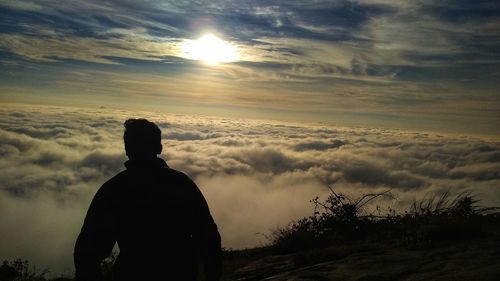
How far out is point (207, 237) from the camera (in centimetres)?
303

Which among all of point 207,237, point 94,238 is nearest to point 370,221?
point 207,237

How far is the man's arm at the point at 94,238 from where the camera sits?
2742mm

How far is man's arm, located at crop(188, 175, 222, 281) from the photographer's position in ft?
9.70

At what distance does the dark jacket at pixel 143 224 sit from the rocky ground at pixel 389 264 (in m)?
2.68

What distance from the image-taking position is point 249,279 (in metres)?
6.23

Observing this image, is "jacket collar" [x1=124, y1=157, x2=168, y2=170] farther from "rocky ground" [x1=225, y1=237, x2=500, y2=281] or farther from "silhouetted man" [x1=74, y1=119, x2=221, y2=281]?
"rocky ground" [x1=225, y1=237, x2=500, y2=281]

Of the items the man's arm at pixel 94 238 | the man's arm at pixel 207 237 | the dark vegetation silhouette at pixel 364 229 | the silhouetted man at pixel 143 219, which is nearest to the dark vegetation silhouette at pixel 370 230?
the dark vegetation silhouette at pixel 364 229

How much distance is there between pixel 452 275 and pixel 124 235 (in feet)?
10.4

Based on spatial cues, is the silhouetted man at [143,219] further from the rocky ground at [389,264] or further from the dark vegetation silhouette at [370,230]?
the dark vegetation silhouette at [370,230]

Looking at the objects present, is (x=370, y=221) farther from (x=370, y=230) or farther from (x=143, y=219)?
(x=143, y=219)

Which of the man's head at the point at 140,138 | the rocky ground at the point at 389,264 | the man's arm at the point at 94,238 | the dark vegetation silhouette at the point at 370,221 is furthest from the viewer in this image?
the dark vegetation silhouette at the point at 370,221

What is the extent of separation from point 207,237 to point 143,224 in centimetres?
48

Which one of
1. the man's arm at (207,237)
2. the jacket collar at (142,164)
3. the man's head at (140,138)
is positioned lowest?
the man's arm at (207,237)

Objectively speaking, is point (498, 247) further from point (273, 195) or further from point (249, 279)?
point (273, 195)
